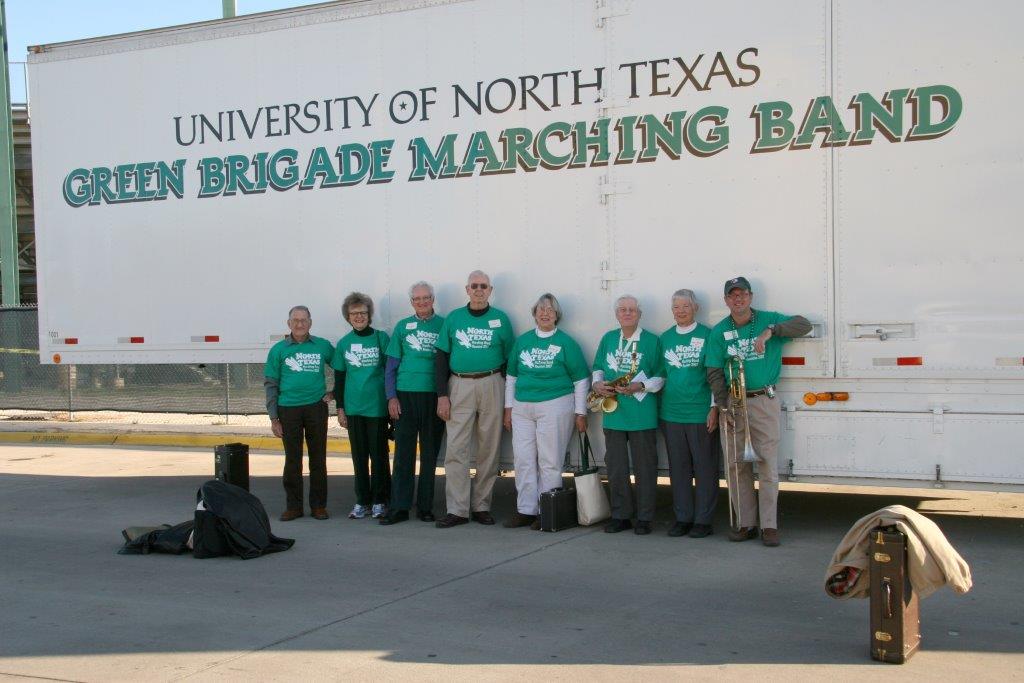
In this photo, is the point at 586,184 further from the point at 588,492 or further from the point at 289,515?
the point at 289,515

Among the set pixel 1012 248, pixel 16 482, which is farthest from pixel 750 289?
pixel 16 482

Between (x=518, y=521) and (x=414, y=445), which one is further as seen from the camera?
(x=414, y=445)

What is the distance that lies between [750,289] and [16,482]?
7.79 meters

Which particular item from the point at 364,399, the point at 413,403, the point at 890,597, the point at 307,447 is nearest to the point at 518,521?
the point at 413,403

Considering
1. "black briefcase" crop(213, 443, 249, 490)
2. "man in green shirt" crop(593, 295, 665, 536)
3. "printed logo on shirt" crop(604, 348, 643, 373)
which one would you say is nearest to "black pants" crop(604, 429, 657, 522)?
"man in green shirt" crop(593, 295, 665, 536)

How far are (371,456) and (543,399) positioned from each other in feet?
5.37

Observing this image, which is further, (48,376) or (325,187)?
(48,376)

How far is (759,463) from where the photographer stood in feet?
23.6

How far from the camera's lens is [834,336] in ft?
23.1

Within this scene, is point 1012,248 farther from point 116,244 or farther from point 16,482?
point 16,482

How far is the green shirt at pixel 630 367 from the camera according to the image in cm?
757

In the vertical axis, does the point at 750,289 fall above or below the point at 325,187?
below

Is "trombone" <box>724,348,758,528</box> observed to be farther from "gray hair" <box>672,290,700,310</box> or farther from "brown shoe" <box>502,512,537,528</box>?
"brown shoe" <box>502,512,537,528</box>

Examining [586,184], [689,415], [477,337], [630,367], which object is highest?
[586,184]
